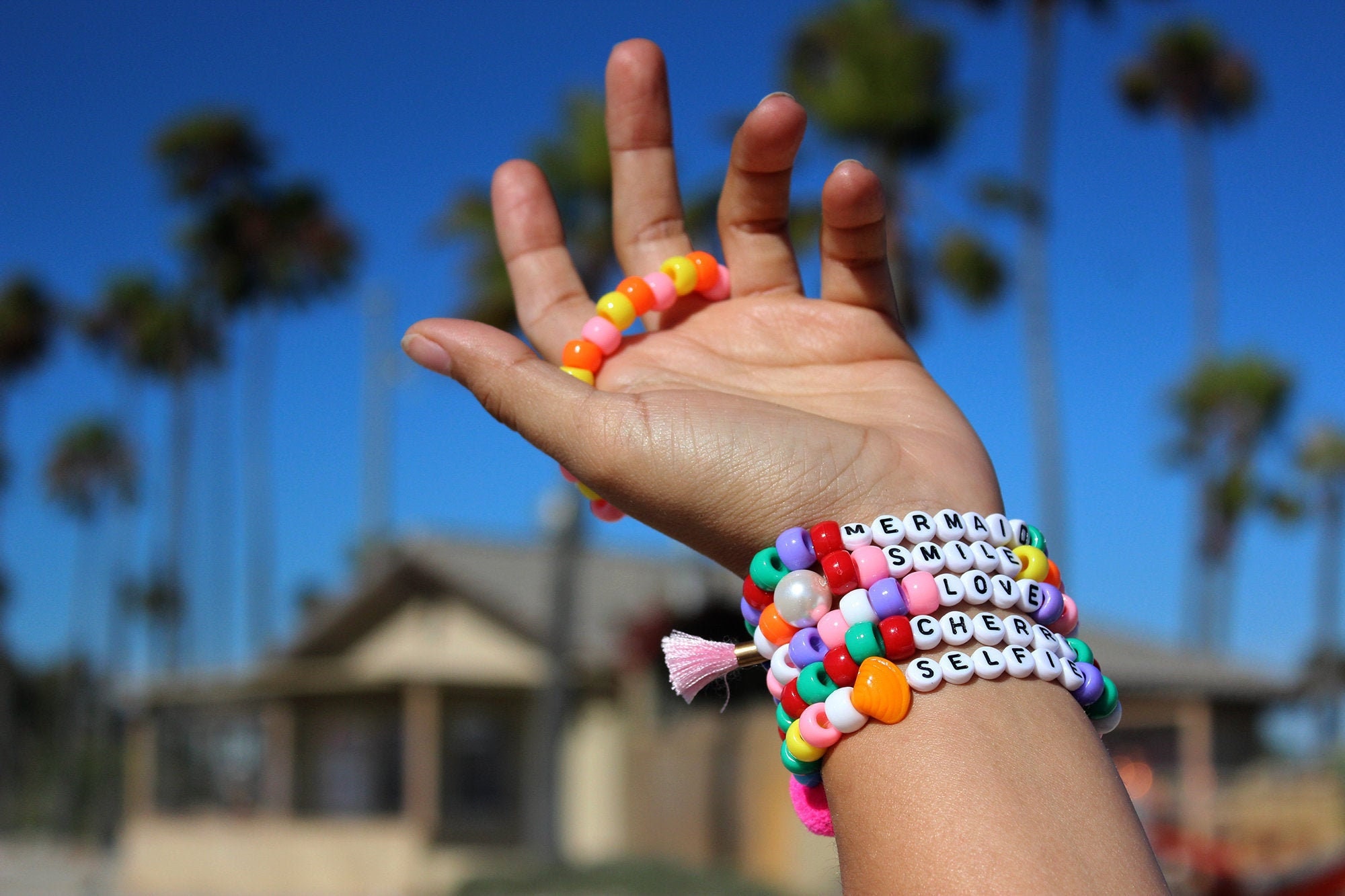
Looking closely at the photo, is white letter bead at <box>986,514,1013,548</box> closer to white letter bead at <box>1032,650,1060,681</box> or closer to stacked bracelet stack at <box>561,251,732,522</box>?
white letter bead at <box>1032,650,1060,681</box>

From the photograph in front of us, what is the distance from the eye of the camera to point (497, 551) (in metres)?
25.3

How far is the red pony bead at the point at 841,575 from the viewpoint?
61.0 inches

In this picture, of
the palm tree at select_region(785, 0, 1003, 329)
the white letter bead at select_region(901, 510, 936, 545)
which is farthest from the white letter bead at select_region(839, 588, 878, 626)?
the palm tree at select_region(785, 0, 1003, 329)

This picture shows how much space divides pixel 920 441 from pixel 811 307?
39 centimetres

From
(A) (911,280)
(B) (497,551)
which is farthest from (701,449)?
(B) (497,551)

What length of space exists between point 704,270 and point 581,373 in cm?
30

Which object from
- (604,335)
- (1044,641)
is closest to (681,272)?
(604,335)

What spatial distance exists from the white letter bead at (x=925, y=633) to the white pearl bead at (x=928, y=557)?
0.07 metres

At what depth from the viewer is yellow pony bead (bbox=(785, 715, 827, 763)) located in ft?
4.85

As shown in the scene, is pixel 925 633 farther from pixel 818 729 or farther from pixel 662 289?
pixel 662 289

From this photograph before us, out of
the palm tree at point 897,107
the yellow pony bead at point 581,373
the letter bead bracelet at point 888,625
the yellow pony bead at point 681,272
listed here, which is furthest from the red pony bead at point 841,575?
the palm tree at point 897,107

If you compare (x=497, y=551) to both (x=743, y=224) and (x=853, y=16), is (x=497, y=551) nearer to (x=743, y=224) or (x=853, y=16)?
(x=853, y=16)

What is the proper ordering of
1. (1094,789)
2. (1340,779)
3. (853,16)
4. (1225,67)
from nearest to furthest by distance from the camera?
1. (1094,789)
2. (853,16)
3. (1340,779)
4. (1225,67)

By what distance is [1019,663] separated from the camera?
148cm
